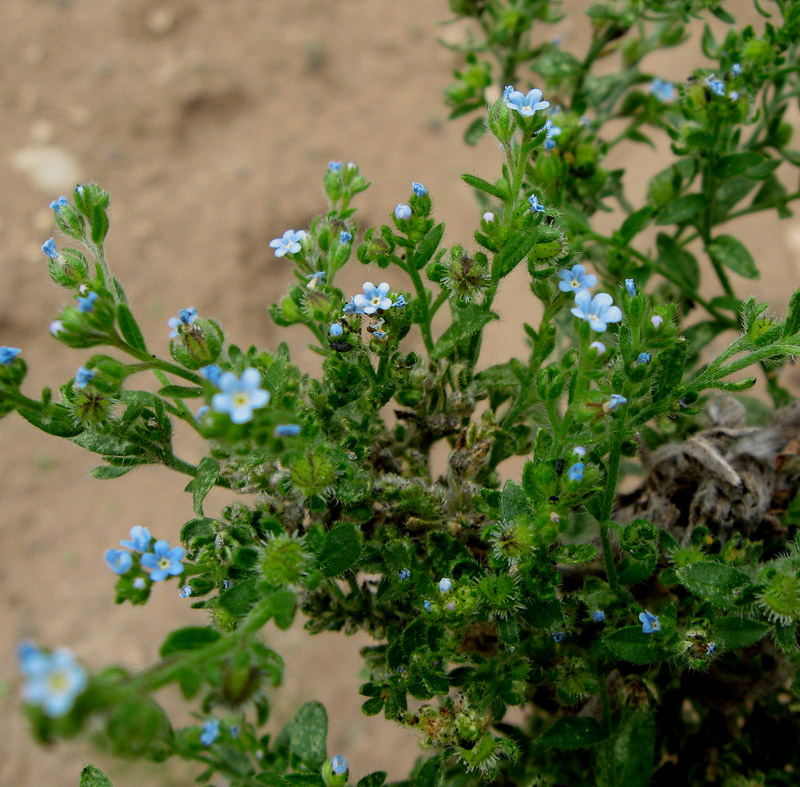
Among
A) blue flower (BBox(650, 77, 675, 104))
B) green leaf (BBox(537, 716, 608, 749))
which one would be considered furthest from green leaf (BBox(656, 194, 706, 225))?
green leaf (BBox(537, 716, 608, 749))

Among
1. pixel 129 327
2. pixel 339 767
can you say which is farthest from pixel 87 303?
pixel 339 767

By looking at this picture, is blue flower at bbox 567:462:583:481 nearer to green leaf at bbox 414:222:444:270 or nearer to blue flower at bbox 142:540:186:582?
green leaf at bbox 414:222:444:270

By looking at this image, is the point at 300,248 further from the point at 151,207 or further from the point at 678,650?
the point at 151,207

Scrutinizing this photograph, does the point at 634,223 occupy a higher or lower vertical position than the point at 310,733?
higher

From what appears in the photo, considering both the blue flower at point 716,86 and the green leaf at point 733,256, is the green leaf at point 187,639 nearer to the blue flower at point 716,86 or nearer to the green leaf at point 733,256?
the blue flower at point 716,86

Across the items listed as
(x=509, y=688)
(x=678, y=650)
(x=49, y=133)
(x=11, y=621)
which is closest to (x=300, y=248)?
(x=509, y=688)

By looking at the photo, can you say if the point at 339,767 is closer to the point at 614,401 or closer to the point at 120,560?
the point at 120,560

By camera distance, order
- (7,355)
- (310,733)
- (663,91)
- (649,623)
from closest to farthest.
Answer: (7,355) < (649,623) < (310,733) < (663,91)
